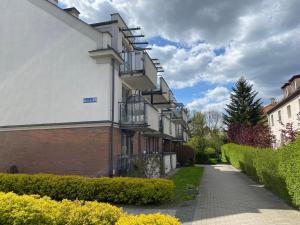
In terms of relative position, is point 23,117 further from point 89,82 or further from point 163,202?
point 163,202

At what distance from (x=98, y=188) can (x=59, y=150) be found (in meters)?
4.34

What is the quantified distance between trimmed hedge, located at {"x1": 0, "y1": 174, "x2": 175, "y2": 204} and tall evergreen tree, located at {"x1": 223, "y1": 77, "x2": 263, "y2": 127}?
3705cm

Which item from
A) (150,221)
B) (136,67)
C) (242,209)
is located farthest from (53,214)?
(136,67)

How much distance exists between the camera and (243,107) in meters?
47.5

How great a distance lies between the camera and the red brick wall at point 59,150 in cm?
1431

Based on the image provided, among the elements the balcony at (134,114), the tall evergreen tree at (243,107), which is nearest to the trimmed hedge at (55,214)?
the balcony at (134,114)

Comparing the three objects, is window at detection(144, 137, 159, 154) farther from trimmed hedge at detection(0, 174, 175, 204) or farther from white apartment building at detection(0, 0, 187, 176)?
trimmed hedge at detection(0, 174, 175, 204)

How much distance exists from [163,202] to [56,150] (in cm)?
624

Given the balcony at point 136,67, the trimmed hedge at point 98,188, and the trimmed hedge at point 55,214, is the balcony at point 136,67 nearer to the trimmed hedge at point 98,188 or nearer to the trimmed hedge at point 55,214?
the trimmed hedge at point 98,188

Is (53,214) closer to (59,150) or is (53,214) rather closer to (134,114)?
(59,150)

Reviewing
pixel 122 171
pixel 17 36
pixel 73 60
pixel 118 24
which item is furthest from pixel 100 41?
pixel 122 171

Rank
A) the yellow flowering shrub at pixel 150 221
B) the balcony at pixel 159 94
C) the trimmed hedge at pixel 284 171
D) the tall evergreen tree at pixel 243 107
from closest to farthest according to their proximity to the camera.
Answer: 1. the yellow flowering shrub at pixel 150 221
2. the trimmed hedge at pixel 284 171
3. the balcony at pixel 159 94
4. the tall evergreen tree at pixel 243 107

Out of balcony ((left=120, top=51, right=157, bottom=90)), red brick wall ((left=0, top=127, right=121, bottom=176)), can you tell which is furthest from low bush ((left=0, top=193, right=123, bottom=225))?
balcony ((left=120, top=51, right=157, bottom=90))

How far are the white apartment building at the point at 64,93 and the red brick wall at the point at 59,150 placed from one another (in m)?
0.05
